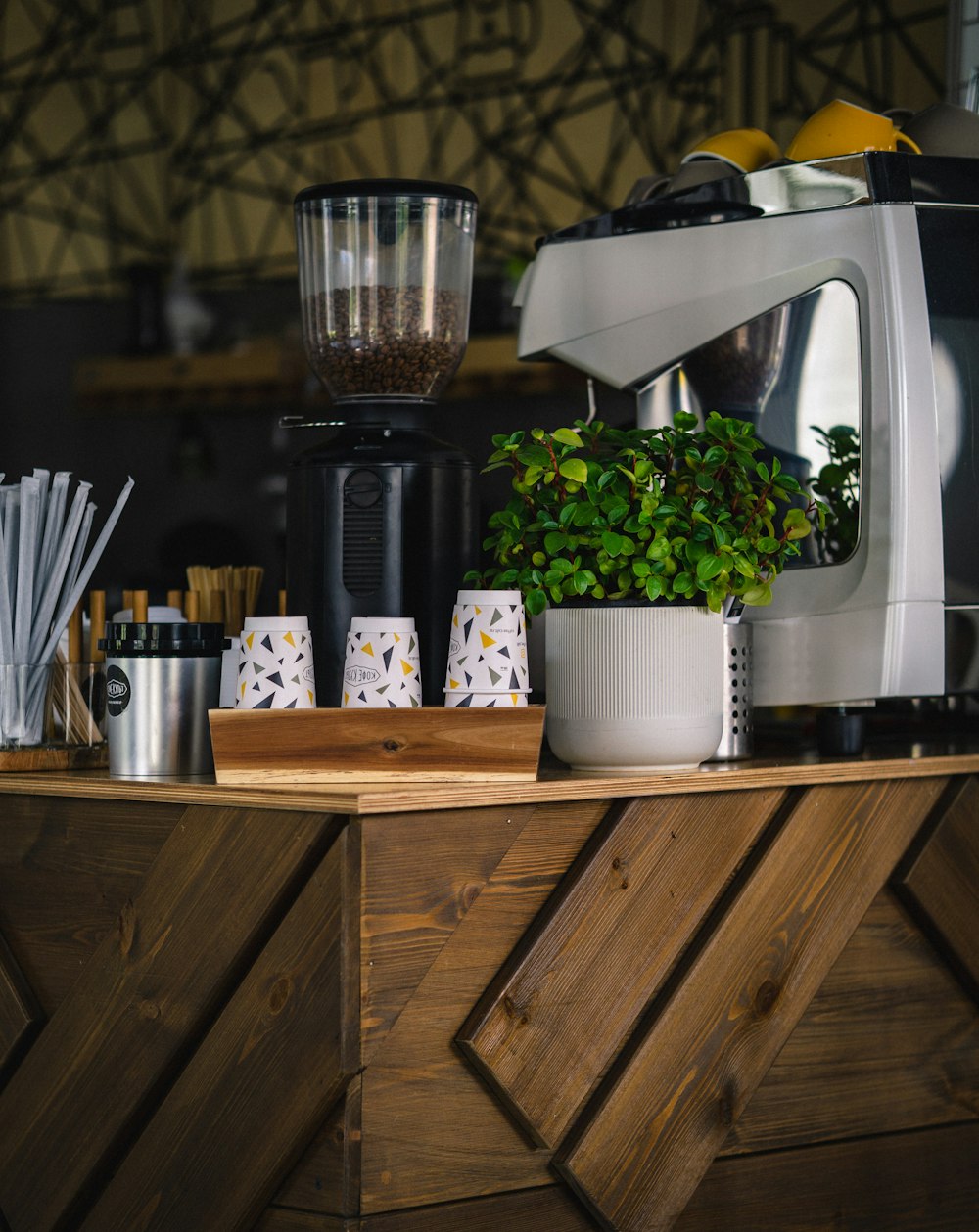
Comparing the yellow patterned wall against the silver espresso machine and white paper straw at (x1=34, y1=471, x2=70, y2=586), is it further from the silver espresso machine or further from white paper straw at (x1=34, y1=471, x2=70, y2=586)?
white paper straw at (x1=34, y1=471, x2=70, y2=586)

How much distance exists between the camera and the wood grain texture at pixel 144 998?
1066 mm

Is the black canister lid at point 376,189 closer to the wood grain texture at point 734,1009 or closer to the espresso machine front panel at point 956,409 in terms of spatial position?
the espresso machine front panel at point 956,409

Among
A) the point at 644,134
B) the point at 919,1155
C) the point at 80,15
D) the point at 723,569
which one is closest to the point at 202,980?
the point at 723,569

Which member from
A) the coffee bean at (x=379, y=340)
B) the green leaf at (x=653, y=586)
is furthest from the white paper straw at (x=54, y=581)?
the green leaf at (x=653, y=586)

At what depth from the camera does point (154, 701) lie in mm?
1178

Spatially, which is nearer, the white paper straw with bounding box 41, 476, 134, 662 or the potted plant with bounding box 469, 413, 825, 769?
the potted plant with bounding box 469, 413, 825, 769

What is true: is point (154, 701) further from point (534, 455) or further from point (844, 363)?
point (844, 363)

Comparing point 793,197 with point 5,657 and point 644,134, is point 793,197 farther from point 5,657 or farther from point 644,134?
point 644,134

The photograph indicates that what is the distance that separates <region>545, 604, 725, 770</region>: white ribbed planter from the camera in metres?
1.17

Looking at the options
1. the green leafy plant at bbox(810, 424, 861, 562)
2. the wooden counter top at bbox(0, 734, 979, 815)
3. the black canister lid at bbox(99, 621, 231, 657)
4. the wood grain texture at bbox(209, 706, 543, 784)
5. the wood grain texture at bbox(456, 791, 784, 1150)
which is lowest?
the wood grain texture at bbox(456, 791, 784, 1150)

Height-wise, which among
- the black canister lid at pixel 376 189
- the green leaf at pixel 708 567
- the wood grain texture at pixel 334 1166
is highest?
the black canister lid at pixel 376 189

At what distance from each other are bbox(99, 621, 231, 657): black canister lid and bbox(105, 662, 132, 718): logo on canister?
1cm

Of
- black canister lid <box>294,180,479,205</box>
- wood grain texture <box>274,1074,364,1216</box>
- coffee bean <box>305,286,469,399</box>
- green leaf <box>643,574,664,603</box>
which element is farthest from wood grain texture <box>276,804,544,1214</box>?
black canister lid <box>294,180,479,205</box>

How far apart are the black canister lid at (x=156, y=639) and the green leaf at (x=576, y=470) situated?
0.31 metres
